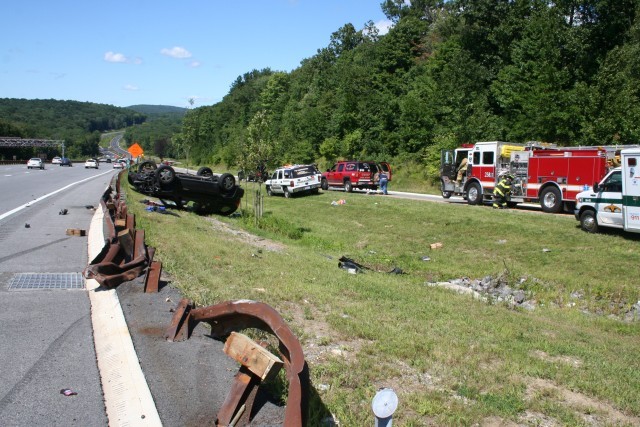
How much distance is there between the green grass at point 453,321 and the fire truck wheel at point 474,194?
26.6 feet

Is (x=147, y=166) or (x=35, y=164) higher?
(x=147, y=166)

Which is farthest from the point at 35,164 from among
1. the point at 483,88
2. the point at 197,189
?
the point at 197,189

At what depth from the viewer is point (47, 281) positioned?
802 centimetres

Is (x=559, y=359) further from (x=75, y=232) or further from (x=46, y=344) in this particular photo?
(x=75, y=232)

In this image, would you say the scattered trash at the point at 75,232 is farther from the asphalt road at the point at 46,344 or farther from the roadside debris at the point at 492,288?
the roadside debris at the point at 492,288

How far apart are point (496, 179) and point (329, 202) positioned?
963 cm

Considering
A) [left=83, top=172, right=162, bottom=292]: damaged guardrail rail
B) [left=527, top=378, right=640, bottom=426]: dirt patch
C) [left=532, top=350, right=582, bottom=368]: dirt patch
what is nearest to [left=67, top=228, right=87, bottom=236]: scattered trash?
[left=83, top=172, right=162, bottom=292]: damaged guardrail rail

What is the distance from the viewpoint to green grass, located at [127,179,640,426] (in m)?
4.73

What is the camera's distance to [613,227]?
17.7 metres

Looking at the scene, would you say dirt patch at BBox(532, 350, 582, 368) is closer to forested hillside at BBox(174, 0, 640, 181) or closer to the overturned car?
the overturned car

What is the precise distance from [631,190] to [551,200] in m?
7.14

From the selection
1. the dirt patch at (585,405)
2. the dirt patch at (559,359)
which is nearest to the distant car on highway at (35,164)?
the dirt patch at (559,359)

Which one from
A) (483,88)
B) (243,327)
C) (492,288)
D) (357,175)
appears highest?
(483,88)

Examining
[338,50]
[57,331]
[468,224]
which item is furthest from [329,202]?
[338,50]
